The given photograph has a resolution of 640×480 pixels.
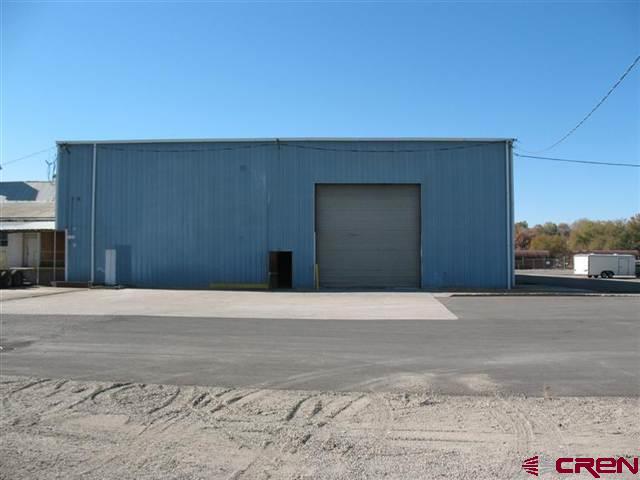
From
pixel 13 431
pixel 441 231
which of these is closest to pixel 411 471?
pixel 13 431

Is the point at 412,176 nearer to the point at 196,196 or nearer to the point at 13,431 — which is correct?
the point at 196,196

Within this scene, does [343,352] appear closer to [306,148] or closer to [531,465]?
[531,465]

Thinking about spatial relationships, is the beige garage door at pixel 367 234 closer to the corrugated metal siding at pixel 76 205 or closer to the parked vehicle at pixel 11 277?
the corrugated metal siding at pixel 76 205

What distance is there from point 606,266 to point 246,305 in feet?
137

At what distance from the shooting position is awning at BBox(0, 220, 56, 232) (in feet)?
111

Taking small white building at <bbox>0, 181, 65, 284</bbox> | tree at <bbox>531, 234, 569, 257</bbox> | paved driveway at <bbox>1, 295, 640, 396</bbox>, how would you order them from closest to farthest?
paved driveway at <bbox>1, 295, 640, 396</bbox> < small white building at <bbox>0, 181, 65, 284</bbox> < tree at <bbox>531, 234, 569, 257</bbox>

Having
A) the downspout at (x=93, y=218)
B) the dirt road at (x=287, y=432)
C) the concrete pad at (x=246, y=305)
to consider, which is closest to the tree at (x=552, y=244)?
the concrete pad at (x=246, y=305)

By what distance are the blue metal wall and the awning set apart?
221cm

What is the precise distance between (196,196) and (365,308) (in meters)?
15.6

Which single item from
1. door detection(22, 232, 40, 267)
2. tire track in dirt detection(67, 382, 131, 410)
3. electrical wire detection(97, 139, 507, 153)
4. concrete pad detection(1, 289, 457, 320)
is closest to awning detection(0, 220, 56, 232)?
door detection(22, 232, 40, 267)

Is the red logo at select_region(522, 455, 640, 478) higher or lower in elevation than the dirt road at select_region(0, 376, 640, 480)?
lower

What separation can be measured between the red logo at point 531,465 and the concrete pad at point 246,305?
11.7 m

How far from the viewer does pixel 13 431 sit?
5957mm

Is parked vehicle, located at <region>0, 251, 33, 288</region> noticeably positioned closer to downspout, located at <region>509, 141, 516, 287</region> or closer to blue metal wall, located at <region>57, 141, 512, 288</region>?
blue metal wall, located at <region>57, 141, 512, 288</region>
